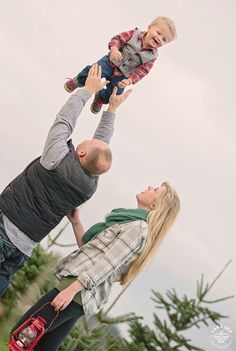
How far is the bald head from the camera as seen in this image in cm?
315

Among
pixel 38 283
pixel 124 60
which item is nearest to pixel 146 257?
pixel 124 60

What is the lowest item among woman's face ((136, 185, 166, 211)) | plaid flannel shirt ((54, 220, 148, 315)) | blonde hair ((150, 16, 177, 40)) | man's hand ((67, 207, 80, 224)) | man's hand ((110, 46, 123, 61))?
plaid flannel shirt ((54, 220, 148, 315))

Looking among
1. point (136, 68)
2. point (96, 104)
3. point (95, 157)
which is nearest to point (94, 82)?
point (95, 157)

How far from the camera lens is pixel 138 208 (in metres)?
3.44

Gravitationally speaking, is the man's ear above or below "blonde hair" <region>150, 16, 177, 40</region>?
below

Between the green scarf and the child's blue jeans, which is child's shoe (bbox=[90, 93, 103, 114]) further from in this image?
the green scarf

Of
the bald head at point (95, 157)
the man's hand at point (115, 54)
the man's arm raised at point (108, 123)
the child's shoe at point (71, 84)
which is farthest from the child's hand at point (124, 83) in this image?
the bald head at point (95, 157)

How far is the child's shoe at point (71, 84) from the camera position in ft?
14.2

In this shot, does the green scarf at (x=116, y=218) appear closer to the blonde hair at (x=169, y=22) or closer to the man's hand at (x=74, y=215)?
the man's hand at (x=74, y=215)

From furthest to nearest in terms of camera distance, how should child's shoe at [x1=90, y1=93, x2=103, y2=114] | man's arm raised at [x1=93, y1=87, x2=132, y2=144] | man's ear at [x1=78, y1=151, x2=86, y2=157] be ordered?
child's shoe at [x1=90, y1=93, x2=103, y2=114]
man's arm raised at [x1=93, y1=87, x2=132, y2=144]
man's ear at [x1=78, y1=151, x2=86, y2=157]

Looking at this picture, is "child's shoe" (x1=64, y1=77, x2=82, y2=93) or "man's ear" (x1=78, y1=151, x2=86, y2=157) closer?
"man's ear" (x1=78, y1=151, x2=86, y2=157)

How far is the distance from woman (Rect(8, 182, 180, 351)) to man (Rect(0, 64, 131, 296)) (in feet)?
0.93

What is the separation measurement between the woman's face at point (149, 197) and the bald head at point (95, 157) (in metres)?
0.43

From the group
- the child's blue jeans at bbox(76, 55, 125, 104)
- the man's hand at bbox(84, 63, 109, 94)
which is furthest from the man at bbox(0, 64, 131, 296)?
the child's blue jeans at bbox(76, 55, 125, 104)
